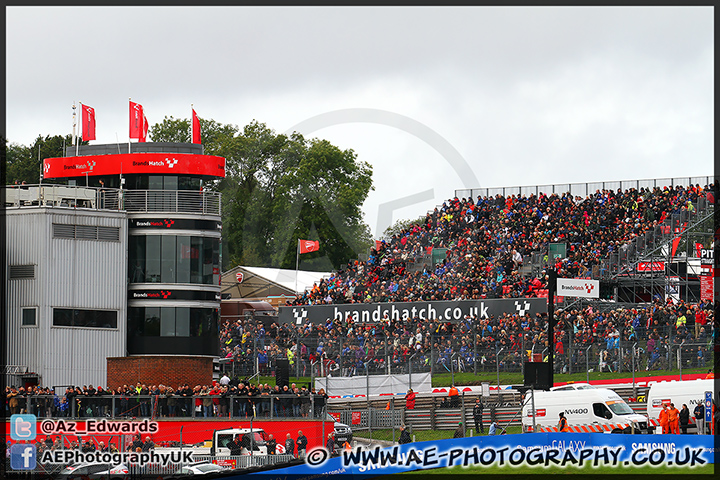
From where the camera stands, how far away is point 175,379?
41.6 metres

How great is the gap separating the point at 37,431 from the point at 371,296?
2430 centimetres

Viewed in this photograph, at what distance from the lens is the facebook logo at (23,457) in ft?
89.4

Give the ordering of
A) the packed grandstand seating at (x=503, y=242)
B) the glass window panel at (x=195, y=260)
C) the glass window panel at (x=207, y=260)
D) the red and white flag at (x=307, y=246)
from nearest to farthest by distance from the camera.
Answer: the glass window panel at (x=195, y=260) → the glass window panel at (x=207, y=260) → the packed grandstand seating at (x=503, y=242) → the red and white flag at (x=307, y=246)

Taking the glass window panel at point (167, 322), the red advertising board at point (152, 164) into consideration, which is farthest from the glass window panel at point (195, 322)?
the red advertising board at point (152, 164)

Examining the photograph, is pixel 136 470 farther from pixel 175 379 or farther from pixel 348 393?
pixel 175 379

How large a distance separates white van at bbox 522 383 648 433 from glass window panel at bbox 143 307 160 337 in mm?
16831

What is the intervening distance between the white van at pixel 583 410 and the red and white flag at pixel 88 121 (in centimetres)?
2402

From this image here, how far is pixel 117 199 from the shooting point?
44.4 metres

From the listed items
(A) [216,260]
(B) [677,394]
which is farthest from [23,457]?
(B) [677,394]

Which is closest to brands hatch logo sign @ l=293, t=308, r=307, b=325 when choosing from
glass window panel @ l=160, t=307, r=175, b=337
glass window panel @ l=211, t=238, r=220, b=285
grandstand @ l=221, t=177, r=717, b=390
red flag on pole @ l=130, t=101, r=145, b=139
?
grandstand @ l=221, t=177, r=717, b=390

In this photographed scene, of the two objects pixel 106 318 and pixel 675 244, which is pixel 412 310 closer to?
pixel 675 244

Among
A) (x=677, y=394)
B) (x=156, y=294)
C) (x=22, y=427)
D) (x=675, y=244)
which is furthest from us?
(x=675, y=244)

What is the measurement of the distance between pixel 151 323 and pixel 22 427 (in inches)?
466

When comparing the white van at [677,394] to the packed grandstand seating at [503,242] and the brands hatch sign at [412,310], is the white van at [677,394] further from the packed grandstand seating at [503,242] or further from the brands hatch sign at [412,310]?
the packed grandstand seating at [503,242]
